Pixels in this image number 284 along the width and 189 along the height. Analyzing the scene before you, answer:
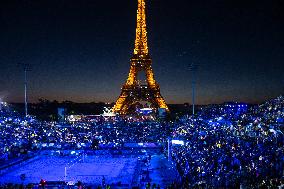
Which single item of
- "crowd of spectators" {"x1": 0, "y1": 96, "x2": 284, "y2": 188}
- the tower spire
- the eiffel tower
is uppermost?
the tower spire

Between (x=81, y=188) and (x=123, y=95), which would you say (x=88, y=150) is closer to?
(x=81, y=188)

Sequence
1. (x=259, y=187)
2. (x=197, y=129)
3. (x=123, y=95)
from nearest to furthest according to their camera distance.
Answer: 1. (x=259, y=187)
2. (x=197, y=129)
3. (x=123, y=95)

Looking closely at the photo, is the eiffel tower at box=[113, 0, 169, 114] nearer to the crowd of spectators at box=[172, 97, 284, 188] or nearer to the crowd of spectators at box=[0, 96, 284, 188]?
the crowd of spectators at box=[0, 96, 284, 188]

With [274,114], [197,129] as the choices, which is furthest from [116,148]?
[274,114]

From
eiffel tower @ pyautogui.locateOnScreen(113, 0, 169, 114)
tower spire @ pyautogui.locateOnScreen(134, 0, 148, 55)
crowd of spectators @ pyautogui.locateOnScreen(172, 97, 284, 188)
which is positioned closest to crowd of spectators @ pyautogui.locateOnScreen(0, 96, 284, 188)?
crowd of spectators @ pyautogui.locateOnScreen(172, 97, 284, 188)

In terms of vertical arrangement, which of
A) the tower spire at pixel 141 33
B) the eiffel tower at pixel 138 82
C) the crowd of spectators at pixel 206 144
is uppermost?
the tower spire at pixel 141 33

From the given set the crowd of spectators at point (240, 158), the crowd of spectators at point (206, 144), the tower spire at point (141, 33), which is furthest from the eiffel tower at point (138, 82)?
the crowd of spectators at point (240, 158)

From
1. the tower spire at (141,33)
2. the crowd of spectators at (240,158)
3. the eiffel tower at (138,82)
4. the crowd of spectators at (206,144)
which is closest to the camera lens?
the crowd of spectators at (240,158)

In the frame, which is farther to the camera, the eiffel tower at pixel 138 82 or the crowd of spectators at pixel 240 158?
the eiffel tower at pixel 138 82

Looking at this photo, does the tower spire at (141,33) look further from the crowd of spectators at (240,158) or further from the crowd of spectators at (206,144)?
the crowd of spectators at (240,158)
